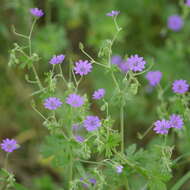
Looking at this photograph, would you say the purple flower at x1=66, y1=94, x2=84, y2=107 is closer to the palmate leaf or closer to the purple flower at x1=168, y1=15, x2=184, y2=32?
the palmate leaf

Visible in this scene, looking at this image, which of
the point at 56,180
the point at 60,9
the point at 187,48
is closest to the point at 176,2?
the point at 187,48

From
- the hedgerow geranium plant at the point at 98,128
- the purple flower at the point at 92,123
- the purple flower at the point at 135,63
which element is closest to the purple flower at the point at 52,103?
the hedgerow geranium plant at the point at 98,128

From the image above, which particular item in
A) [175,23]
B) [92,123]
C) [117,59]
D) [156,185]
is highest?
[175,23]

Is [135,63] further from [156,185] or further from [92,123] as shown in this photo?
[156,185]

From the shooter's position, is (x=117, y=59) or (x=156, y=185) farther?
(x=117, y=59)

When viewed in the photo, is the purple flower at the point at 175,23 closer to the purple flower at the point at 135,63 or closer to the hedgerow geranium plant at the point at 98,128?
the hedgerow geranium plant at the point at 98,128

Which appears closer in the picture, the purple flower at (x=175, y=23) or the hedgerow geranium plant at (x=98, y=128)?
the hedgerow geranium plant at (x=98, y=128)

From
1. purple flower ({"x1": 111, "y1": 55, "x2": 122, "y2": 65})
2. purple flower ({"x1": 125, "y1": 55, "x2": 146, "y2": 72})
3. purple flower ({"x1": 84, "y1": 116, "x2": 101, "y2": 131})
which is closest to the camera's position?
purple flower ({"x1": 84, "y1": 116, "x2": 101, "y2": 131})

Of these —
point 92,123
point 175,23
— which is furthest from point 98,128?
point 175,23

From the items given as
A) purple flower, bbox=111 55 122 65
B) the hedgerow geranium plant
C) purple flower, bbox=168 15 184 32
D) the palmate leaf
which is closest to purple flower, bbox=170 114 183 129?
the hedgerow geranium plant

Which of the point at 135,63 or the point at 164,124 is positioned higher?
the point at 135,63

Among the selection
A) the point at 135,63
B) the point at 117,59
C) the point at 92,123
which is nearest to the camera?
the point at 92,123
